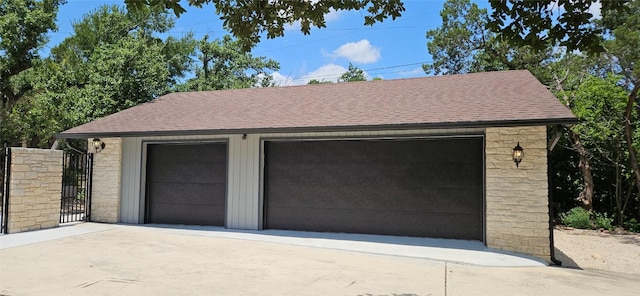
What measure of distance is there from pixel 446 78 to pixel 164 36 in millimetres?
16383

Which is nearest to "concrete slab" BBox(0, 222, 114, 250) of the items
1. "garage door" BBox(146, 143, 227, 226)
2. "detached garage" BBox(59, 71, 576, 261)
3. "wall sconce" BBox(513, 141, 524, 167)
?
"detached garage" BBox(59, 71, 576, 261)

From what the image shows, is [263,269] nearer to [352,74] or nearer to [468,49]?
[468,49]

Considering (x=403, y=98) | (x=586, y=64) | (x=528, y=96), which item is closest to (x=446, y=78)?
(x=403, y=98)

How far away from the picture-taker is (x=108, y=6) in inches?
738

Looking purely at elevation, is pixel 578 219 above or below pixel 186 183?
below

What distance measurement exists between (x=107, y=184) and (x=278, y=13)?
804cm

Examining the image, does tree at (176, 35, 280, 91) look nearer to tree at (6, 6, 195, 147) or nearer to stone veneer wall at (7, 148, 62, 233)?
tree at (6, 6, 195, 147)

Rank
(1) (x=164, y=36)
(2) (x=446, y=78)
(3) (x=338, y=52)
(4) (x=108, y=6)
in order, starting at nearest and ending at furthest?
(2) (x=446, y=78)
(4) (x=108, y=6)
(1) (x=164, y=36)
(3) (x=338, y=52)

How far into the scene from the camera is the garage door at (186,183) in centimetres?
1020

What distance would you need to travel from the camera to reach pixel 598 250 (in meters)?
9.22

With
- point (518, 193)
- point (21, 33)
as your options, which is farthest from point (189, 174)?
point (21, 33)

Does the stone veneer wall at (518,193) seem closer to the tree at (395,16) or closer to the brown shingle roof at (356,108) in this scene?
the brown shingle roof at (356,108)

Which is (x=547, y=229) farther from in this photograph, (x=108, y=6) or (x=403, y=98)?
(x=108, y=6)

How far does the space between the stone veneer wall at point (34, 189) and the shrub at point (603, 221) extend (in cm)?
1401
